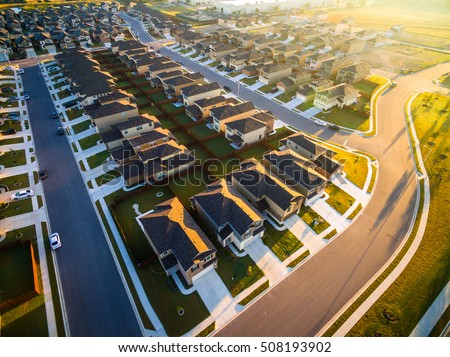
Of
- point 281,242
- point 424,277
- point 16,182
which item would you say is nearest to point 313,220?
point 281,242

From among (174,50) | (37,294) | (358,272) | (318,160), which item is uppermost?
(174,50)

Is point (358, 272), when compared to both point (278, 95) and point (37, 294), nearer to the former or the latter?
point (37, 294)

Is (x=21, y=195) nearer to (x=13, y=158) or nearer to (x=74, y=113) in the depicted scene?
(x=13, y=158)

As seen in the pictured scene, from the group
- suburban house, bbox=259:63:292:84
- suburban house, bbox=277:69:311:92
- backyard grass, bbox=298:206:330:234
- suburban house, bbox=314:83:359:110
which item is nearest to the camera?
backyard grass, bbox=298:206:330:234

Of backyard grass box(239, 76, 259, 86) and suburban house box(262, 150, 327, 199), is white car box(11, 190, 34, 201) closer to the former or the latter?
suburban house box(262, 150, 327, 199)

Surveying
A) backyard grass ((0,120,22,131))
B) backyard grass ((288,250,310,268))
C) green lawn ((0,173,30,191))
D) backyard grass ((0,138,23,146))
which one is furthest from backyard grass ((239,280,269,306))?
backyard grass ((0,120,22,131))

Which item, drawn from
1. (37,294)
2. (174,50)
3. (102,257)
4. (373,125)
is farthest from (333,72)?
(37,294)

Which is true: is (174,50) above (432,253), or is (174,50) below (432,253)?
above
